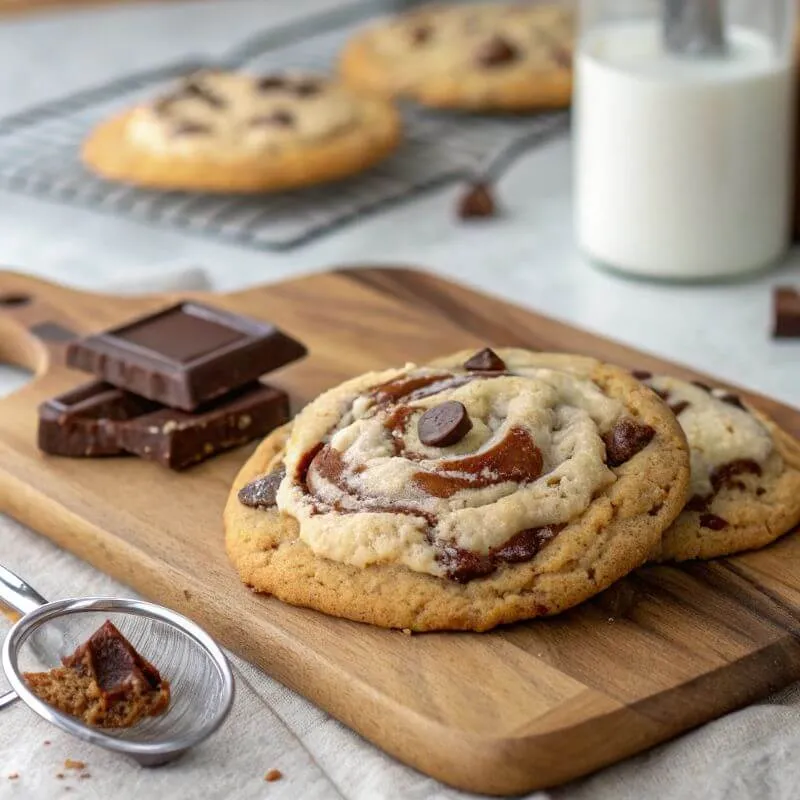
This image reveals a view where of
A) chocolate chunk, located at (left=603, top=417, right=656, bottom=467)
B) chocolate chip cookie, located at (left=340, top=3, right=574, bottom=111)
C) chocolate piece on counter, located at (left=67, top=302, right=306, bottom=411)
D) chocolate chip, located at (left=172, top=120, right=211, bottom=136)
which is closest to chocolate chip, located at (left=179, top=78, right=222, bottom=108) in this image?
chocolate chip, located at (left=172, top=120, right=211, bottom=136)

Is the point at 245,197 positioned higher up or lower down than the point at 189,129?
lower down

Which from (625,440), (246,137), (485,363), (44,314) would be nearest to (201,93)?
(246,137)

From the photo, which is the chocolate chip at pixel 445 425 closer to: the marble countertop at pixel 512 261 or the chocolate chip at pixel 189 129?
the marble countertop at pixel 512 261

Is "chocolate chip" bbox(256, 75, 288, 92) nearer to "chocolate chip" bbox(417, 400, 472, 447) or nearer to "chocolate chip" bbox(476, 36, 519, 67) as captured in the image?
"chocolate chip" bbox(476, 36, 519, 67)

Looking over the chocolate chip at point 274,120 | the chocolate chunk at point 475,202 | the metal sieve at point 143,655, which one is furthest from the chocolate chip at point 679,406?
the chocolate chip at point 274,120

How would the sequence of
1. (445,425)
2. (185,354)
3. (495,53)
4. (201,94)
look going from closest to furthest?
(445,425) < (185,354) < (201,94) < (495,53)

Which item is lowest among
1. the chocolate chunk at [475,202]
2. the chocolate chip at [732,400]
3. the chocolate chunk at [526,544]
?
the chocolate chunk at [475,202]

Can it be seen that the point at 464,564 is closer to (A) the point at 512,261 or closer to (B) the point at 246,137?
(A) the point at 512,261
